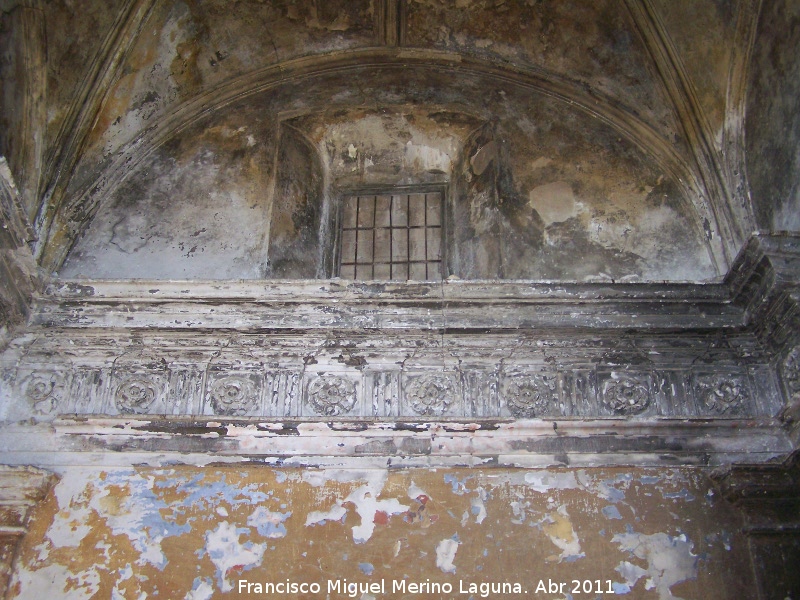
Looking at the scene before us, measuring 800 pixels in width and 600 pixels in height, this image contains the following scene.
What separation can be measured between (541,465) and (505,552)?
1.84ft

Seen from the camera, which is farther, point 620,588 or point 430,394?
point 430,394

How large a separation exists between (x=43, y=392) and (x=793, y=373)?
4486 mm

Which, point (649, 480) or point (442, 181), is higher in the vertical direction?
point (442, 181)

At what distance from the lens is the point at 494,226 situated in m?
6.07

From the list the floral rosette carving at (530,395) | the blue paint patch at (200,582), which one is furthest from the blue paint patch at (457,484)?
the blue paint patch at (200,582)

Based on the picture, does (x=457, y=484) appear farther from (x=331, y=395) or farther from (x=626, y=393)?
(x=626, y=393)

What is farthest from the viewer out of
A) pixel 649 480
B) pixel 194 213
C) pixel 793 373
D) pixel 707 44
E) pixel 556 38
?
pixel 556 38

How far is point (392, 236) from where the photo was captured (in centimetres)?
639

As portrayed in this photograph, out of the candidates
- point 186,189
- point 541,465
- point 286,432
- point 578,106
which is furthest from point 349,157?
point 541,465

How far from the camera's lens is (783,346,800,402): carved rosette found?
4.91 m

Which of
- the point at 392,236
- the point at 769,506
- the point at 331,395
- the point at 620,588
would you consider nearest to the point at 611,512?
the point at 620,588

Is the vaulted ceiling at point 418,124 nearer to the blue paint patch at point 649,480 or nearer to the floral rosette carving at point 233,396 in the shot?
the floral rosette carving at point 233,396

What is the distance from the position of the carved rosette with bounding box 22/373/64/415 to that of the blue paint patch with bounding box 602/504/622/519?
10.8 feet

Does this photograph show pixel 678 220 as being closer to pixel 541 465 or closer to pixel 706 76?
pixel 706 76
